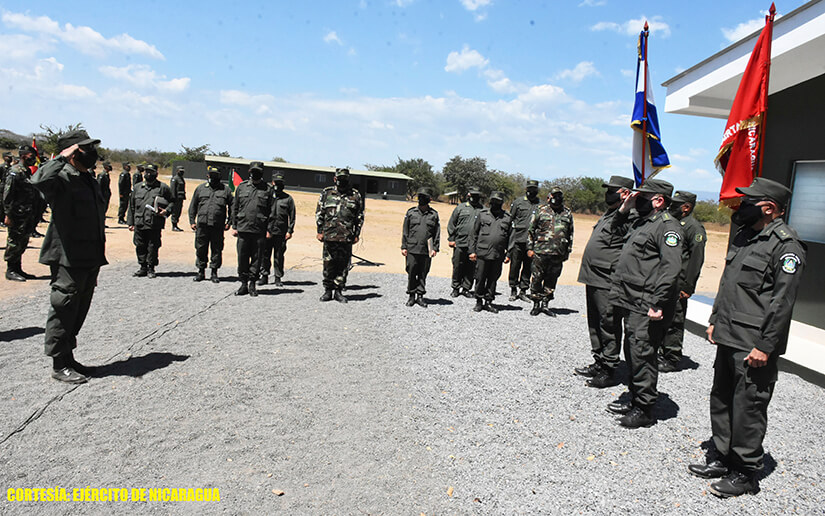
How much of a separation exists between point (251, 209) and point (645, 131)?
20.1ft

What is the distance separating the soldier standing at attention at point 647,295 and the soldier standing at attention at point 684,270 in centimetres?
166

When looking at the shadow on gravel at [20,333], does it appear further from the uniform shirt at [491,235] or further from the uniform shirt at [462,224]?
the uniform shirt at [462,224]

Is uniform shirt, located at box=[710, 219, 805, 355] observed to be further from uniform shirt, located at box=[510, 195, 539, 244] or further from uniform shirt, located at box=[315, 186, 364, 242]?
uniform shirt, located at box=[510, 195, 539, 244]

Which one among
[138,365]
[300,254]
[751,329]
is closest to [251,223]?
[138,365]

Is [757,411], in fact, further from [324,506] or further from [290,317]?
[290,317]

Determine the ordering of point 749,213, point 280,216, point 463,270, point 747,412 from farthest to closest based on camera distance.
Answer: point 463,270 → point 280,216 → point 749,213 → point 747,412

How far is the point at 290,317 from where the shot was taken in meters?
7.09

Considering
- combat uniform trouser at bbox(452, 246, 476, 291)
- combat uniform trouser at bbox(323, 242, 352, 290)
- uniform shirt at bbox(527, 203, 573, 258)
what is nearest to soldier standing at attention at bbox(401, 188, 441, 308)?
combat uniform trouser at bbox(323, 242, 352, 290)

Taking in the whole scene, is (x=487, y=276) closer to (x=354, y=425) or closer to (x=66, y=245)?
(x=354, y=425)

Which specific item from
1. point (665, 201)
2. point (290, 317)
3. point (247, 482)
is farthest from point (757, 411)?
point (290, 317)

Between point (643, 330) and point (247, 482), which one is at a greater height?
point (643, 330)

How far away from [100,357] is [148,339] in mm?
659

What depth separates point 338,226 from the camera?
26.3 ft

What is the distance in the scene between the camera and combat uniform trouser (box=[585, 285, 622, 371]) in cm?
500
